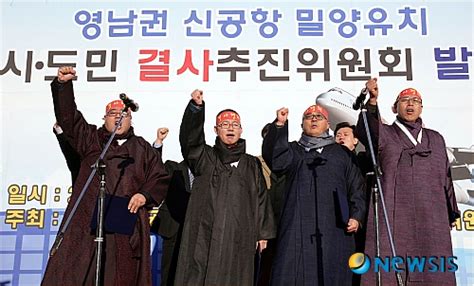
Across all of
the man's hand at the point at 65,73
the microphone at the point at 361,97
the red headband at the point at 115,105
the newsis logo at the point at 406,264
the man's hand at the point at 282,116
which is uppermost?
the man's hand at the point at 65,73

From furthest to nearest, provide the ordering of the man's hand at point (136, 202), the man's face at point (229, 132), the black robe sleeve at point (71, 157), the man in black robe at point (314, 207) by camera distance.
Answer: the black robe sleeve at point (71, 157), the man's face at point (229, 132), the man's hand at point (136, 202), the man in black robe at point (314, 207)

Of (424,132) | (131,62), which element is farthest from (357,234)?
(131,62)

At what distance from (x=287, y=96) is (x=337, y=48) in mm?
469

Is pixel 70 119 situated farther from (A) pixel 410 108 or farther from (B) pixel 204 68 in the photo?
(A) pixel 410 108

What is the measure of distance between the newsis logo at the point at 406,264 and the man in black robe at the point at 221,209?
1.58 feet

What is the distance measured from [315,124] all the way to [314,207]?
489 mm

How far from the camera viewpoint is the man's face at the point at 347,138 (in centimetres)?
496

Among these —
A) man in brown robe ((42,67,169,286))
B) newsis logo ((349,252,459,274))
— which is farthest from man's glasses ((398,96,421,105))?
man in brown robe ((42,67,169,286))

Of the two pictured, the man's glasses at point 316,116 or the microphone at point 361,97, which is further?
the man's glasses at point 316,116

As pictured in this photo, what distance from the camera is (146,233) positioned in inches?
178

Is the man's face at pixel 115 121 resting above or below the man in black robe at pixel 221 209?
above

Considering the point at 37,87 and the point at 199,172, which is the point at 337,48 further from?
the point at 37,87

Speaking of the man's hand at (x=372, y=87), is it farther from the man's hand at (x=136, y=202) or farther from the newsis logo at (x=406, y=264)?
the man's hand at (x=136, y=202)

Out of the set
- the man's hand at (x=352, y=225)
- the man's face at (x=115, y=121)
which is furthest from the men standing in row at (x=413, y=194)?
the man's face at (x=115, y=121)
